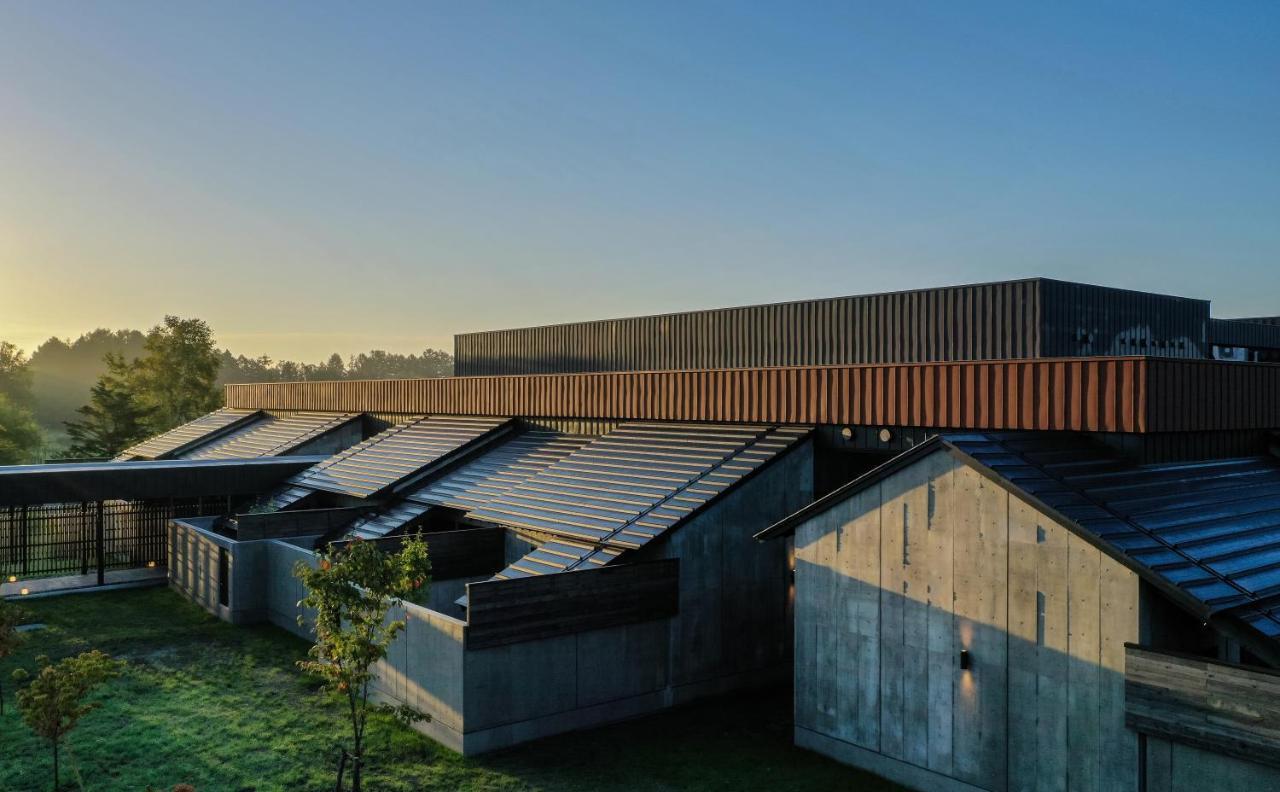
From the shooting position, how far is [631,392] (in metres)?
25.6

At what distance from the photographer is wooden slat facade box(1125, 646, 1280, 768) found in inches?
399

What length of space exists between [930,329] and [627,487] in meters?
9.98

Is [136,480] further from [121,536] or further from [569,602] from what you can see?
[569,602]

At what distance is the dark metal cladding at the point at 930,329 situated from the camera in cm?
2305

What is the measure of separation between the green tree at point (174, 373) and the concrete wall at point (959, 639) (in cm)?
7001

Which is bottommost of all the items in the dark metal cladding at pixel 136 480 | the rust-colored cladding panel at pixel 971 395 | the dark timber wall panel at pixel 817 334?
the dark metal cladding at pixel 136 480

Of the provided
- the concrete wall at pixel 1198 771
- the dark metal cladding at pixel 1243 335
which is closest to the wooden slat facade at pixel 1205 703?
the concrete wall at pixel 1198 771

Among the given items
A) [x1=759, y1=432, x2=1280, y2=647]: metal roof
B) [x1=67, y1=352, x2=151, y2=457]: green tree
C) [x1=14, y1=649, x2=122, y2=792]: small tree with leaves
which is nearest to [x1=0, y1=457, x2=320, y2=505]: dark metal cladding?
[x1=14, y1=649, x2=122, y2=792]: small tree with leaves

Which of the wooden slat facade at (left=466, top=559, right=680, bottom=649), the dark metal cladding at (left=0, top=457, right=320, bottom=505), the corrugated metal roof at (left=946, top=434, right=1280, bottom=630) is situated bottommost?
the wooden slat facade at (left=466, top=559, right=680, bottom=649)

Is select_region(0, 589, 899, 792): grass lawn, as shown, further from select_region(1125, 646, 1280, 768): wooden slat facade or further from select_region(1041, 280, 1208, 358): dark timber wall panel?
select_region(1041, 280, 1208, 358): dark timber wall panel

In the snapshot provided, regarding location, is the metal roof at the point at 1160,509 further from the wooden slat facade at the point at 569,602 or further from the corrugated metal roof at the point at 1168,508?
the wooden slat facade at the point at 569,602

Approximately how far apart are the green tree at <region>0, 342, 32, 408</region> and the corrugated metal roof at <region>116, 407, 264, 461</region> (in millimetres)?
146281

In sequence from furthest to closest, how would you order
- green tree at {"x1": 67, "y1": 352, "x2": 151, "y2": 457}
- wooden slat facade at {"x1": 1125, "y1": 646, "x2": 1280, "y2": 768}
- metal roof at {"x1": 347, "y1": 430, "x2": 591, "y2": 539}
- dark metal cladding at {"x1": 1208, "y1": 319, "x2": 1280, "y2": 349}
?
green tree at {"x1": 67, "y1": 352, "x2": 151, "y2": 457} → dark metal cladding at {"x1": 1208, "y1": 319, "x2": 1280, "y2": 349} → metal roof at {"x1": 347, "y1": 430, "x2": 591, "y2": 539} → wooden slat facade at {"x1": 1125, "y1": 646, "x2": 1280, "y2": 768}

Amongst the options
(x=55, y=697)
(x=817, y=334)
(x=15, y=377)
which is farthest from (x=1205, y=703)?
(x=15, y=377)
